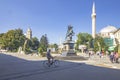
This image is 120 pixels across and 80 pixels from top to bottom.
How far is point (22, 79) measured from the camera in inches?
578

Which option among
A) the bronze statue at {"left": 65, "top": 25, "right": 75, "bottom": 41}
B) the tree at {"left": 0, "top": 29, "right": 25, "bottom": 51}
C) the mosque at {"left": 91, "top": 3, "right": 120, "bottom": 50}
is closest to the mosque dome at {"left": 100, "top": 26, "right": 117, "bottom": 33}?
the mosque at {"left": 91, "top": 3, "right": 120, "bottom": 50}

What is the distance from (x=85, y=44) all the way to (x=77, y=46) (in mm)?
3997

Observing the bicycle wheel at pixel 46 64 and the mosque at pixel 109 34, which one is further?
the mosque at pixel 109 34

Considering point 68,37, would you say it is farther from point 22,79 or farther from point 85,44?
point 85,44

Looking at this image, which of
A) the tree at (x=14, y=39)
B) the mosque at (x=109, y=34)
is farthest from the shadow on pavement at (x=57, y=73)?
the tree at (x=14, y=39)

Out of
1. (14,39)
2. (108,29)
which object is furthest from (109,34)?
(14,39)

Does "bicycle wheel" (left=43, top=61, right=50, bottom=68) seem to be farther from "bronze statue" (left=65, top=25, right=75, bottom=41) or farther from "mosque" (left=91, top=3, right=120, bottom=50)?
"mosque" (left=91, top=3, right=120, bottom=50)

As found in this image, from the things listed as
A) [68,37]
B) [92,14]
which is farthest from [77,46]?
[68,37]

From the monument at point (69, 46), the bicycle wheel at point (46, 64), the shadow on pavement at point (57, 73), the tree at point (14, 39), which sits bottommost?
the shadow on pavement at point (57, 73)

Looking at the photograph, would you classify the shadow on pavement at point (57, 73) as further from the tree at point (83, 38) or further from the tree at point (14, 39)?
the tree at point (83, 38)

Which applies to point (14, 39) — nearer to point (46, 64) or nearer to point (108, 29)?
point (108, 29)

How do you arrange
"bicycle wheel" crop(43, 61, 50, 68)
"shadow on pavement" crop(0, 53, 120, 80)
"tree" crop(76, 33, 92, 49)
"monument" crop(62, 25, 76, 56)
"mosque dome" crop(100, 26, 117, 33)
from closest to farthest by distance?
"shadow on pavement" crop(0, 53, 120, 80) < "bicycle wheel" crop(43, 61, 50, 68) < "monument" crop(62, 25, 76, 56) < "tree" crop(76, 33, 92, 49) < "mosque dome" crop(100, 26, 117, 33)

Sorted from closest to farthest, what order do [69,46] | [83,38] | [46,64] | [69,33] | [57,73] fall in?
[57,73] < [46,64] < [69,46] < [69,33] < [83,38]

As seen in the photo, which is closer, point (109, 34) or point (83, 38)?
point (83, 38)
